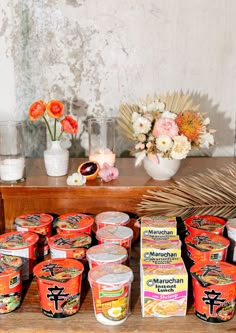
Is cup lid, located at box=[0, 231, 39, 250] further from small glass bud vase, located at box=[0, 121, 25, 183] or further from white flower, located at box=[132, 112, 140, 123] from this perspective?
white flower, located at box=[132, 112, 140, 123]

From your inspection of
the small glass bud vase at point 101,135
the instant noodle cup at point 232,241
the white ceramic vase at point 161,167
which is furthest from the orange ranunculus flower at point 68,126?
the instant noodle cup at point 232,241

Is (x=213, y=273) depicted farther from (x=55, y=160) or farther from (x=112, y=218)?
(x=55, y=160)

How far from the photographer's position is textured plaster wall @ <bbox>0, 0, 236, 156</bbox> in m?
1.82

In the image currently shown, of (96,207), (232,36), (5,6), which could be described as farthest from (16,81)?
(232,36)

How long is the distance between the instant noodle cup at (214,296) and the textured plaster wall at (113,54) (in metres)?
0.89

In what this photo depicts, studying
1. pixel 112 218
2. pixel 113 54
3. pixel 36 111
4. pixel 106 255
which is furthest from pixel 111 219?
pixel 113 54

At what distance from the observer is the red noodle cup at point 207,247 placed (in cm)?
133

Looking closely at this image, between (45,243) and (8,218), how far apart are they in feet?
0.81

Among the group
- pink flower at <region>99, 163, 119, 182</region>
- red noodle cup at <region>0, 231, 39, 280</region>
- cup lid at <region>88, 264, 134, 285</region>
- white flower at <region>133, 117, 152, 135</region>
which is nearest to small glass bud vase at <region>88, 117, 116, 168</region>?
pink flower at <region>99, 163, 119, 182</region>

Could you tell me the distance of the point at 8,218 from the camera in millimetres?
1681

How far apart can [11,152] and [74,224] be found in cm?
42

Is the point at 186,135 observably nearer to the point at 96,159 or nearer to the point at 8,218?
the point at 96,159

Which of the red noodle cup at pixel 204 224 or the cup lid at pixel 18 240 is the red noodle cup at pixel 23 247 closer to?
the cup lid at pixel 18 240

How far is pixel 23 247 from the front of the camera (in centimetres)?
137
